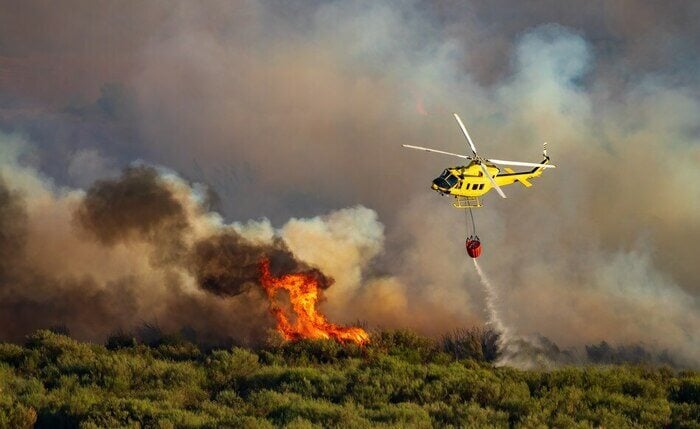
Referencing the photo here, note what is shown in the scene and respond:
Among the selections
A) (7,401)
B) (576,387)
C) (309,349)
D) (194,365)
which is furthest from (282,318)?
A: (7,401)

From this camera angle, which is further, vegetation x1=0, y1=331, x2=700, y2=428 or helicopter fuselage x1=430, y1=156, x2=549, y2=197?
helicopter fuselage x1=430, y1=156, x2=549, y2=197

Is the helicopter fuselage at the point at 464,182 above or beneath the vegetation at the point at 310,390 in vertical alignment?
above

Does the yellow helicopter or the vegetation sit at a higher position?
the yellow helicopter

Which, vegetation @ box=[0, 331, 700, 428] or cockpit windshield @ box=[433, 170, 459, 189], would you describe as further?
cockpit windshield @ box=[433, 170, 459, 189]

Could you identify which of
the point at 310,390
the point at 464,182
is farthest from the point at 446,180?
the point at 310,390

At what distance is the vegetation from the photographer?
1161 inches

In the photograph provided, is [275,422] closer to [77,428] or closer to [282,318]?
[77,428]

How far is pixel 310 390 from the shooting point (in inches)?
1398

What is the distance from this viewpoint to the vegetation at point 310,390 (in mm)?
29484

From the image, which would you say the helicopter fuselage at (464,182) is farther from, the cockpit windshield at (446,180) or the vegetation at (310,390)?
the vegetation at (310,390)

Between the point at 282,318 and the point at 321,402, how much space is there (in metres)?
25.3

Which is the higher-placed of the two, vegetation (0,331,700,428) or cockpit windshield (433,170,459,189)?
cockpit windshield (433,170,459,189)

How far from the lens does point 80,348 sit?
4650cm

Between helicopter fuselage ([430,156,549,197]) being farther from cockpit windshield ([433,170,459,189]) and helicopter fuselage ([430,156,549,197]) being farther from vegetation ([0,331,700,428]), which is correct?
vegetation ([0,331,700,428])
